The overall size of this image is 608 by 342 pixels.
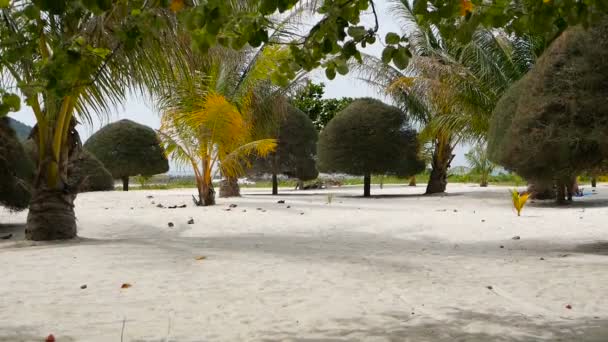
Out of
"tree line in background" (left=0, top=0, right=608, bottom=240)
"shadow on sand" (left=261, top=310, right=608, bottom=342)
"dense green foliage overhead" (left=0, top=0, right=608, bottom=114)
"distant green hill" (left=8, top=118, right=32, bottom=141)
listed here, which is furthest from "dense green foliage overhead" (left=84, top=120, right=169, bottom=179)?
"dense green foliage overhead" (left=0, top=0, right=608, bottom=114)

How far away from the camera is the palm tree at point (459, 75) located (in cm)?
1753

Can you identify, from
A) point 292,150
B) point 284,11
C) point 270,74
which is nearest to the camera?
point 284,11

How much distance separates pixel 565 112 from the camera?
24.5ft

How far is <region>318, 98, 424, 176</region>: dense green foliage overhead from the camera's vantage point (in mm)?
21328

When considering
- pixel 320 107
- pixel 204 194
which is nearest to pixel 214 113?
pixel 204 194

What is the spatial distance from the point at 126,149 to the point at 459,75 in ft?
47.7

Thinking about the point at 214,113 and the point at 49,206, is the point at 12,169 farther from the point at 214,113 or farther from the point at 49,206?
the point at 214,113

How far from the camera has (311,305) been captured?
4.38 metres

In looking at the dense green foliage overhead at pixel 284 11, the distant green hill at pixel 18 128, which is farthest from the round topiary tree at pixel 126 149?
the dense green foliage overhead at pixel 284 11

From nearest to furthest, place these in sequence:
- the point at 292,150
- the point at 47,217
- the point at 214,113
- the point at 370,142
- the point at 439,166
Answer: the point at 47,217
the point at 214,113
the point at 370,142
the point at 439,166
the point at 292,150

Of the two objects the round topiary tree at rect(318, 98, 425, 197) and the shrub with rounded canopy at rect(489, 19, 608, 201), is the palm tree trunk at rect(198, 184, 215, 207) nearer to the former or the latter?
the round topiary tree at rect(318, 98, 425, 197)

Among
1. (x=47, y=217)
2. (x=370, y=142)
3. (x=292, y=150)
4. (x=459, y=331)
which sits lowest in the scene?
(x=459, y=331)

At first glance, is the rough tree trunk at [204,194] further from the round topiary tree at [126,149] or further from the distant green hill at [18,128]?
the round topiary tree at [126,149]

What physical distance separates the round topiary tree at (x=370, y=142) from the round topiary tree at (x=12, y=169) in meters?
12.7
